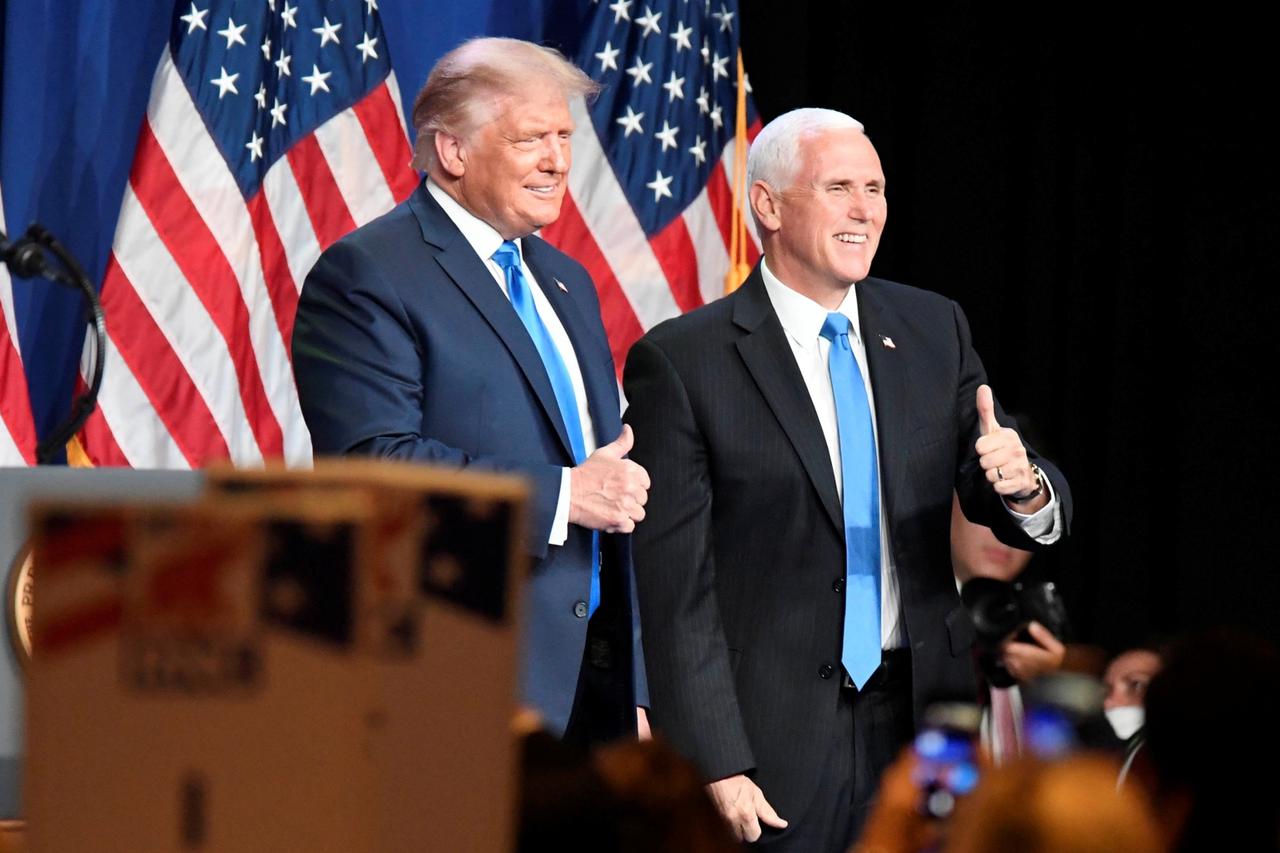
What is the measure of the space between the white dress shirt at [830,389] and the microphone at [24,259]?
3.66 ft

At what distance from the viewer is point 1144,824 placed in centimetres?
76

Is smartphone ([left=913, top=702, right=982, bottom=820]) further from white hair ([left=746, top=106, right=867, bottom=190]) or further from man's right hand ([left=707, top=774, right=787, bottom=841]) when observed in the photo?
white hair ([left=746, top=106, right=867, bottom=190])

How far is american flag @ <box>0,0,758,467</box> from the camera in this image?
3.91m

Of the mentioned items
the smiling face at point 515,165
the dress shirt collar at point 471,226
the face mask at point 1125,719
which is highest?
the smiling face at point 515,165

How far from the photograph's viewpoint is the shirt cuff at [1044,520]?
96.8 inches

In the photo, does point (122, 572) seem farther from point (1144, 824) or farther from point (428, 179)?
→ point (428, 179)

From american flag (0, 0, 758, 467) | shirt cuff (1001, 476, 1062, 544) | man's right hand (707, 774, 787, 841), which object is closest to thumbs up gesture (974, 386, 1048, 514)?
shirt cuff (1001, 476, 1062, 544)

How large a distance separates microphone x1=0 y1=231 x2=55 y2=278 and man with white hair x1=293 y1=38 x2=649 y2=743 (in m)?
0.57

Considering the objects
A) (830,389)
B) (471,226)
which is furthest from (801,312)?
(471,226)

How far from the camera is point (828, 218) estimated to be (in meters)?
2.68

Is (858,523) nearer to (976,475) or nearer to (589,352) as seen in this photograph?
(976,475)

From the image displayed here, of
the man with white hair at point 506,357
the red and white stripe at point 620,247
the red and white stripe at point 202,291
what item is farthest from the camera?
the red and white stripe at point 620,247

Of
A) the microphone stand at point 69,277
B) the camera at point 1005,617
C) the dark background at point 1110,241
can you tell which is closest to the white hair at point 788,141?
the camera at point 1005,617

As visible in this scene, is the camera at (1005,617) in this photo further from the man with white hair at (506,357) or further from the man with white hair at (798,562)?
the man with white hair at (506,357)
